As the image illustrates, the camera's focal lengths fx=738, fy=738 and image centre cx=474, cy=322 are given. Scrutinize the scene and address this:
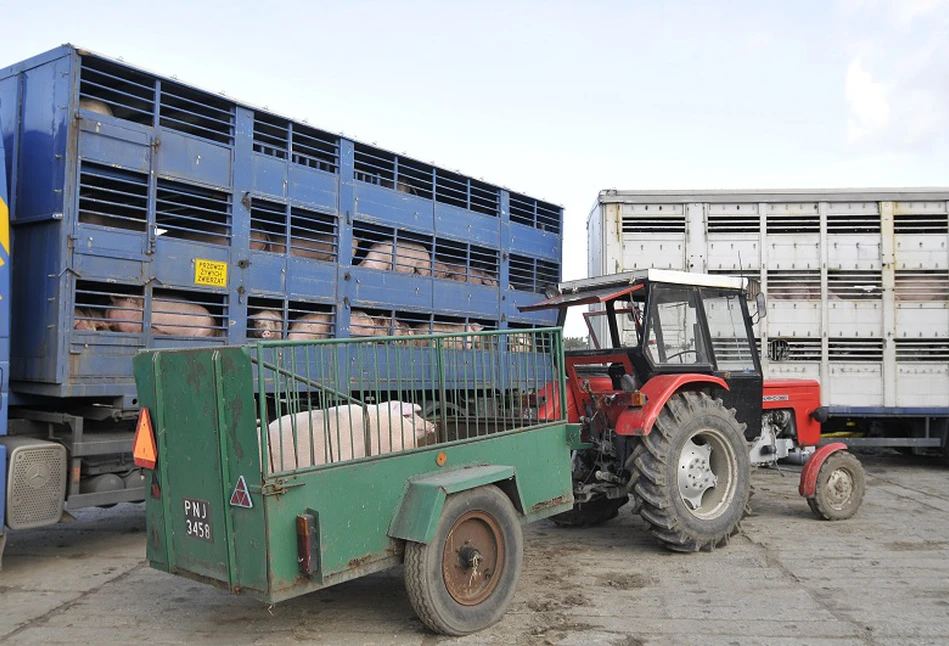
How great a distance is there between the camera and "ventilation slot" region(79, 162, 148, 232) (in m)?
5.54

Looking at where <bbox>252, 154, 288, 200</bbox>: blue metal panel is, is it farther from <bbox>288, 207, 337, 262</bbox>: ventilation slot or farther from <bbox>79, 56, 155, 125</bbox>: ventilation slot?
<bbox>79, 56, 155, 125</bbox>: ventilation slot

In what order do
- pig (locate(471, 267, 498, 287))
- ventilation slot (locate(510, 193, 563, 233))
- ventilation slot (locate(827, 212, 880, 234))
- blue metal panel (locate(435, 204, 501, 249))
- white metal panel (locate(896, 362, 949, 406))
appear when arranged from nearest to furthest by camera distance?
blue metal panel (locate(435, 204, 501, 249)) → pig (locate(471, 267, 498, 287)) → ventilation slot (locate(510, 193, 563, 233)) → white metal panel (locate(896, 362, 949, 406)) → ventilation slot (locate(827, 212, 880, 234))

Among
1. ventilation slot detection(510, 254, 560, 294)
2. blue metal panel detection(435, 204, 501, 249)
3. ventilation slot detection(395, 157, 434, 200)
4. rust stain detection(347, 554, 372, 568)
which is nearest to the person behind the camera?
rust stain detection(347, 554, 372, 568)

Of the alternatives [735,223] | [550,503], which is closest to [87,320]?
[550,503]

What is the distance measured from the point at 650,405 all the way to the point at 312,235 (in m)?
3.65

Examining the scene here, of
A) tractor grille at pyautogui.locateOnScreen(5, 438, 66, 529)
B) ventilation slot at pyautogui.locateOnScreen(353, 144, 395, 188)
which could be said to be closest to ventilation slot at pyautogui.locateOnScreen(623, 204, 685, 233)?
ventilation slot at pyautogui.locateOnScreen(353, 144, 395, 188)

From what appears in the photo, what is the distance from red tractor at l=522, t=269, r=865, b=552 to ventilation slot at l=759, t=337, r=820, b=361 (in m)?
2.87

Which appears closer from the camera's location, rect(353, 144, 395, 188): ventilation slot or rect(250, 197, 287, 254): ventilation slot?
rect(250, 197, 287, 254): ventilation slot

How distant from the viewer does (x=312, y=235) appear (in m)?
7.23

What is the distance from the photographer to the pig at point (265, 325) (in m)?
6.57

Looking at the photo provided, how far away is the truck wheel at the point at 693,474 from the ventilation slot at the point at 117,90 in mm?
4788

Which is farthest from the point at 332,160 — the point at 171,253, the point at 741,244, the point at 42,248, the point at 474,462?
the point at 741,244

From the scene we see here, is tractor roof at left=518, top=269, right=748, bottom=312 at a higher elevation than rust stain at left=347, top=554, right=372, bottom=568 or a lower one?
higher

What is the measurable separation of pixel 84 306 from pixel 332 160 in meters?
2.83
